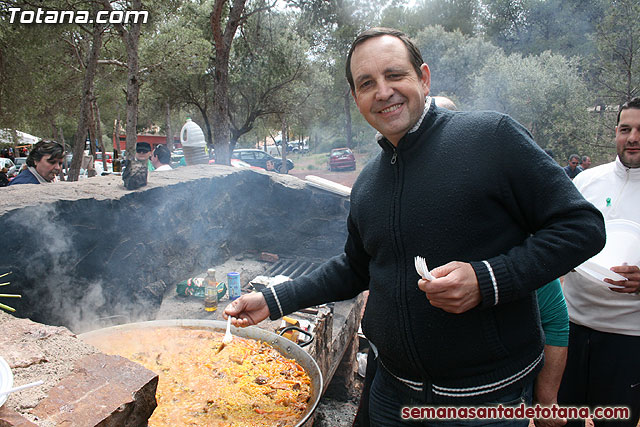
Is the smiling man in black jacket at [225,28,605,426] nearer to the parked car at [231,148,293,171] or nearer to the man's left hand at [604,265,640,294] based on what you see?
the man's left hand at [604,265,640,294]

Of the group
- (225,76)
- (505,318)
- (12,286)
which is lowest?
(12,286)

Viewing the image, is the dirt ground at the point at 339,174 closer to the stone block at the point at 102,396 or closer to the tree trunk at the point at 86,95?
the tree trunk at the point at 86,95

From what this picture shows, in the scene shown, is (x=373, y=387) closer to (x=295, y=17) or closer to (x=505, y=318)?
(x=505, y=318)

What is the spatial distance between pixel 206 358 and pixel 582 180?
2.89 m

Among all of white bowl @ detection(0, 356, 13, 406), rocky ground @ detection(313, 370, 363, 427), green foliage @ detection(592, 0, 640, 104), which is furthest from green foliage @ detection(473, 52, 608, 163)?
white bowl @ detection(0, 356, 13, 406)

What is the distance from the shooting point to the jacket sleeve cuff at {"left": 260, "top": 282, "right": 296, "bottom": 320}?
205 centimetres

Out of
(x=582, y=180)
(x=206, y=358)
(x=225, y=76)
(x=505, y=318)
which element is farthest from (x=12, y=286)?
(x=225, y=76)

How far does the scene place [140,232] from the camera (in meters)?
4.38

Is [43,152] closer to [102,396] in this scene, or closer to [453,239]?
[102,396]

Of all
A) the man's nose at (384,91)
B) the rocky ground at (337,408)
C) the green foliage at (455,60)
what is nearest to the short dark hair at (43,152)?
the rocky ground at (337,408)

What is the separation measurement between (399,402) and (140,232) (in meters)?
3.53

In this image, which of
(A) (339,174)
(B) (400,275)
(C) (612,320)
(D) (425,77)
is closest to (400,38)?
(D) (425,77)

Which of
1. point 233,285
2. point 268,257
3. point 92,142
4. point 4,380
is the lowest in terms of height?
point 268,257

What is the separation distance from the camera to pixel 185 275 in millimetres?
5289
